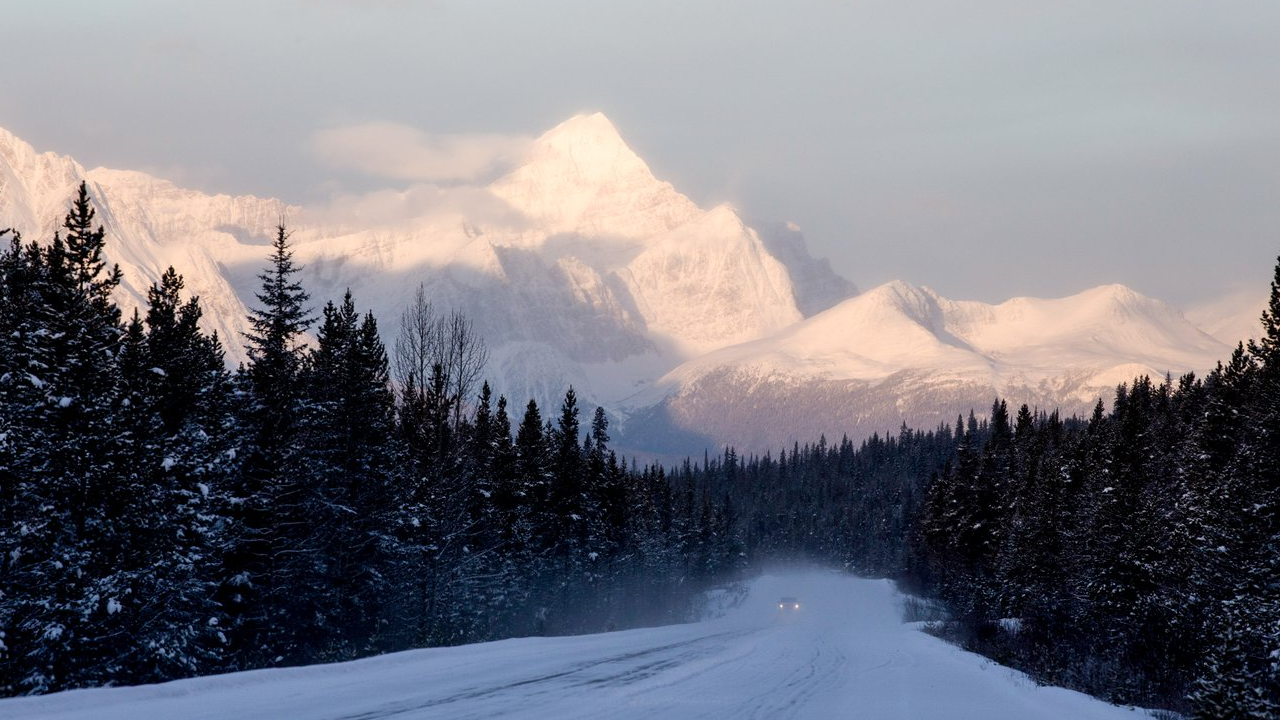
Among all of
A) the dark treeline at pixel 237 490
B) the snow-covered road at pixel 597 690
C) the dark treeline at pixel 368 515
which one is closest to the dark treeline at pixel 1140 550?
the dark treeline at pixel 368 515

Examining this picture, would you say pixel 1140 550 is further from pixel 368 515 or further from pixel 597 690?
pixel 597 690

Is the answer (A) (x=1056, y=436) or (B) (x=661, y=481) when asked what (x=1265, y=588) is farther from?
(B) (x=661, y=481)

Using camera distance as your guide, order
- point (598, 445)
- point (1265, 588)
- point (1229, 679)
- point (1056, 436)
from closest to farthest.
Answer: point (1229, 679) → point (1265, 588) → point (598, 445) → point (1056, 436)

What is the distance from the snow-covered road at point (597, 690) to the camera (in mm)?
13578

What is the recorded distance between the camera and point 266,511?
33.2m

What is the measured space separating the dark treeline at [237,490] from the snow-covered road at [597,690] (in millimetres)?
8914

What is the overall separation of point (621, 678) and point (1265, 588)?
18.9m

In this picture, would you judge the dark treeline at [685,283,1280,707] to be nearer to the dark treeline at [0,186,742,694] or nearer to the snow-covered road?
the snow-covered road

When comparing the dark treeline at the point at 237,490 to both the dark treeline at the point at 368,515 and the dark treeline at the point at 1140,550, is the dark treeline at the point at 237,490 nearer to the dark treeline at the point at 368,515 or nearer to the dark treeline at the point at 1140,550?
the dark treeline at the point at 368,515

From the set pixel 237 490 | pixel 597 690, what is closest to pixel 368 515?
pixel 237 490

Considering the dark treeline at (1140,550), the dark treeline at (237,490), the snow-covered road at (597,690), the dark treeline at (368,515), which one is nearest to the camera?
the snow-covered road at (597,690)

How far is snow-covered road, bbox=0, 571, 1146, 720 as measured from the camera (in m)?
13.6

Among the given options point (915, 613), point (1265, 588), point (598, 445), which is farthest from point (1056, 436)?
point (1265, 588)

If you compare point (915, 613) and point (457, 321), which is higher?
point (457, 321)
